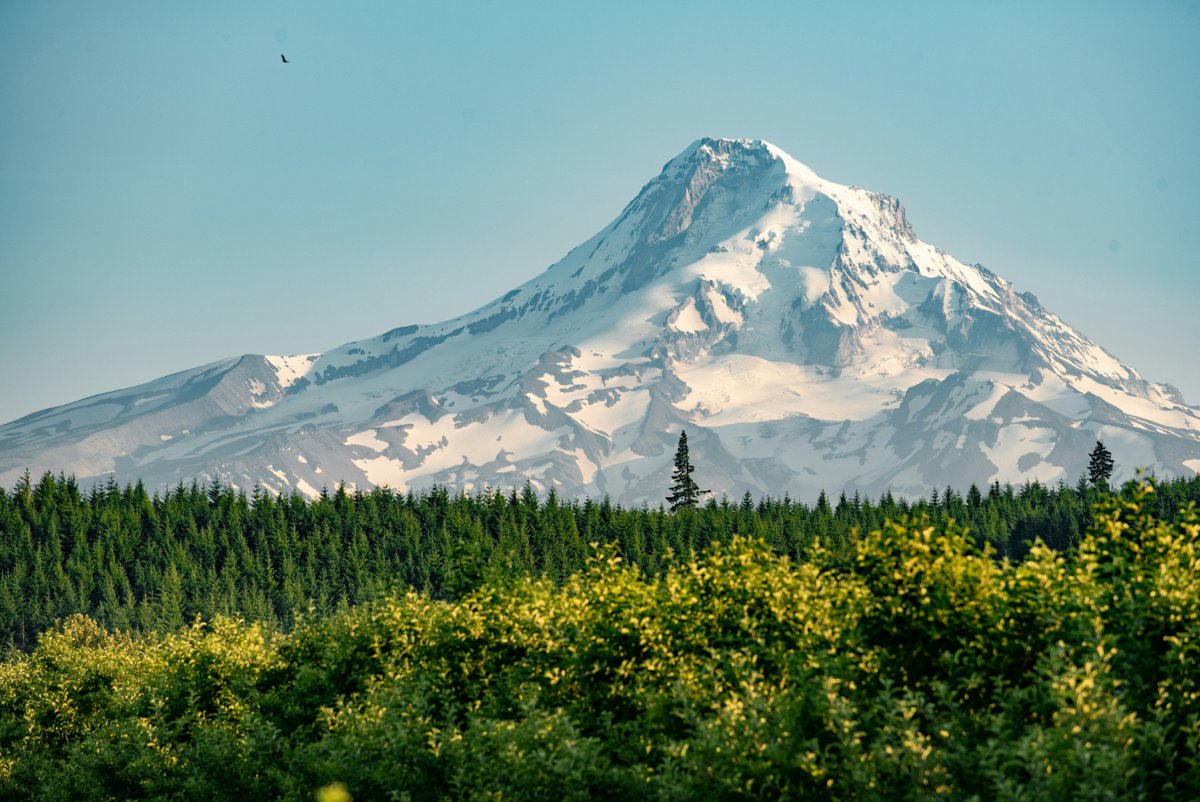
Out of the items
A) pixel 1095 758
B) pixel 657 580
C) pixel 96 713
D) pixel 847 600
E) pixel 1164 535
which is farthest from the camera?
pixel 96 713

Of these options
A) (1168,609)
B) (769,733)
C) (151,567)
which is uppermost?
(1168,609)

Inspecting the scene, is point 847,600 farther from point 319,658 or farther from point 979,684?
point 319,658

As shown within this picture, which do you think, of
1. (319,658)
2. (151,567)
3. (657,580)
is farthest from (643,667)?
(151,567)

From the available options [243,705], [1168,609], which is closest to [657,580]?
[1168,609]

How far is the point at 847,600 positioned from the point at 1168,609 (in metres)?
10.1

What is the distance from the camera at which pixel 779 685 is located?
36.4 metres

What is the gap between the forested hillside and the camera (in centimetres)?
2827

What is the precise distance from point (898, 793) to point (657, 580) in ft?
60.0

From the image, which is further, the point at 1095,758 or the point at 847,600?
the point at 847,600

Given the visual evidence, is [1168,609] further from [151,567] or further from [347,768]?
[151,567]

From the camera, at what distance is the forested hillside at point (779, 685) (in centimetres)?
2827

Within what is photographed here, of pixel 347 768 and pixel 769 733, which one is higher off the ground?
pixel 769 733

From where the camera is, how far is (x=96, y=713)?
251 ft

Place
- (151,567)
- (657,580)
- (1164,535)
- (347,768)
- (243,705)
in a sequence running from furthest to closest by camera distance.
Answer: (151,567) < (243,705) < (657,580) < (347,768) < (1164,535)
